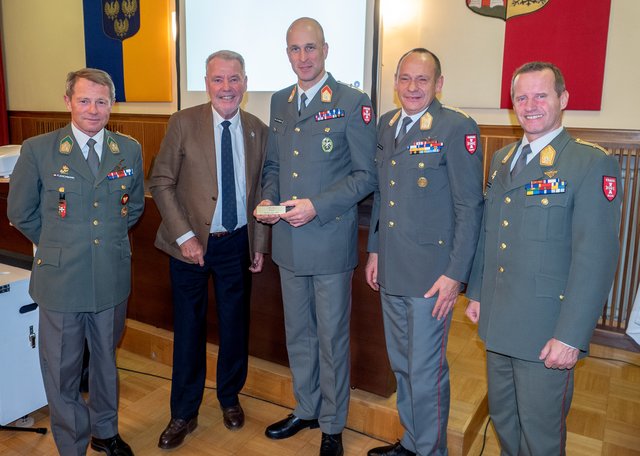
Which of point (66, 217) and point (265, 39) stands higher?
point (265, 39)

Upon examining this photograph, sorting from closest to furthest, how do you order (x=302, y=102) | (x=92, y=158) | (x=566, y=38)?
(x=92, y=158), (x=302, y=102), (x=566, y=38)

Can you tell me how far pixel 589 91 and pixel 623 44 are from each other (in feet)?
1.02

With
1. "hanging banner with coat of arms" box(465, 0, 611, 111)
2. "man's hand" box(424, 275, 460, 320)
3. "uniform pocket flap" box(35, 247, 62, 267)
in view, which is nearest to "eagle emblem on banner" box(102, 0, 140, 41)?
"hanging banner with coat of arms" box(465, 0, 611, 111)

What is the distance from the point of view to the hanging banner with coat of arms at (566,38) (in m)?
3.23

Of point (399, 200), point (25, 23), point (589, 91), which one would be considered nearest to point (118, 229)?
point (399, 200)

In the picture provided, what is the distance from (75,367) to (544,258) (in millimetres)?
1662

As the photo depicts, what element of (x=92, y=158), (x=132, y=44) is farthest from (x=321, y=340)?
(x=132, y=44)

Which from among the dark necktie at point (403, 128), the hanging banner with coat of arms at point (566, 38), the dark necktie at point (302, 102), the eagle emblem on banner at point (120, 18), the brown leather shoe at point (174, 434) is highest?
the eagle emblem on banner at point (120, 18)

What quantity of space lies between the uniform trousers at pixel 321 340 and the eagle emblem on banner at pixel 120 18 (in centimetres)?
418

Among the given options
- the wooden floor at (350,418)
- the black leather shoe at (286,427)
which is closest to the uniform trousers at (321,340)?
the black leather shoe at (286,427)

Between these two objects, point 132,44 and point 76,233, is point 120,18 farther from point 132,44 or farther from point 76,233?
point 76,233

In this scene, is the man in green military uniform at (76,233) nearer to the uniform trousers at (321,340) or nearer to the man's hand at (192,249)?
the man's hand at (192,249)

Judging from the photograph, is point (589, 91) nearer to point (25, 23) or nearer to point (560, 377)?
point (560, 377)

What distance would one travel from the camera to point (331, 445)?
214cm
